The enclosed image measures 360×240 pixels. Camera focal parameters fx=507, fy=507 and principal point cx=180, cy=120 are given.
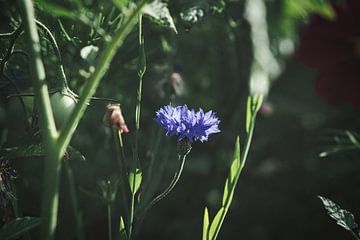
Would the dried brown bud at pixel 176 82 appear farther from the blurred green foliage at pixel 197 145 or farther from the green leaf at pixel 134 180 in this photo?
the green leaf at pixel 134 180

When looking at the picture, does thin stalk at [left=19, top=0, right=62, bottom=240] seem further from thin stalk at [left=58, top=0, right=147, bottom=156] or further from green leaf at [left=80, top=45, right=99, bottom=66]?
green leaf at [left=80, top=45, right=99, bottom=66]

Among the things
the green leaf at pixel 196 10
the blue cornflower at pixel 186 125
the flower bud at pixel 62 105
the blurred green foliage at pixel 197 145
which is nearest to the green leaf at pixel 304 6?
the blurred green foliage at pixel 197 145

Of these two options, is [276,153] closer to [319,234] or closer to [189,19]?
[319,234]

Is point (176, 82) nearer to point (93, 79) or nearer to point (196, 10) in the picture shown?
point (196, 10)

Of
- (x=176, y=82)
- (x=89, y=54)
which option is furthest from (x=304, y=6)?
(x=89, y=54)

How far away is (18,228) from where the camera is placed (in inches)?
18.8

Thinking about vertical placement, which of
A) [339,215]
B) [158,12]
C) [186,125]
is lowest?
[339,215]

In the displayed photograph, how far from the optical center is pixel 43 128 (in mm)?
436

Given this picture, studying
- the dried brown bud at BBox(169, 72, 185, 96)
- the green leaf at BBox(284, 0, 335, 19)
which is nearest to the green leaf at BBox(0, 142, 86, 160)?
the dried brown bud at BBox(169, 72, 185, 96)

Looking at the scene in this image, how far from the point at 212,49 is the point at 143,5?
2.02 ft

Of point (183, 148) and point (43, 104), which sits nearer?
point (43, 104)

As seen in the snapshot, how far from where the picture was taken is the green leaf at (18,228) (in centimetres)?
47

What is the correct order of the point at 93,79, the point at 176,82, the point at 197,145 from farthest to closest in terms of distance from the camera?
the point at 197,145, the point at 176,82, the point at 93,79

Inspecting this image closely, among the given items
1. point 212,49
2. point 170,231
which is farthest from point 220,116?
point 170,231
